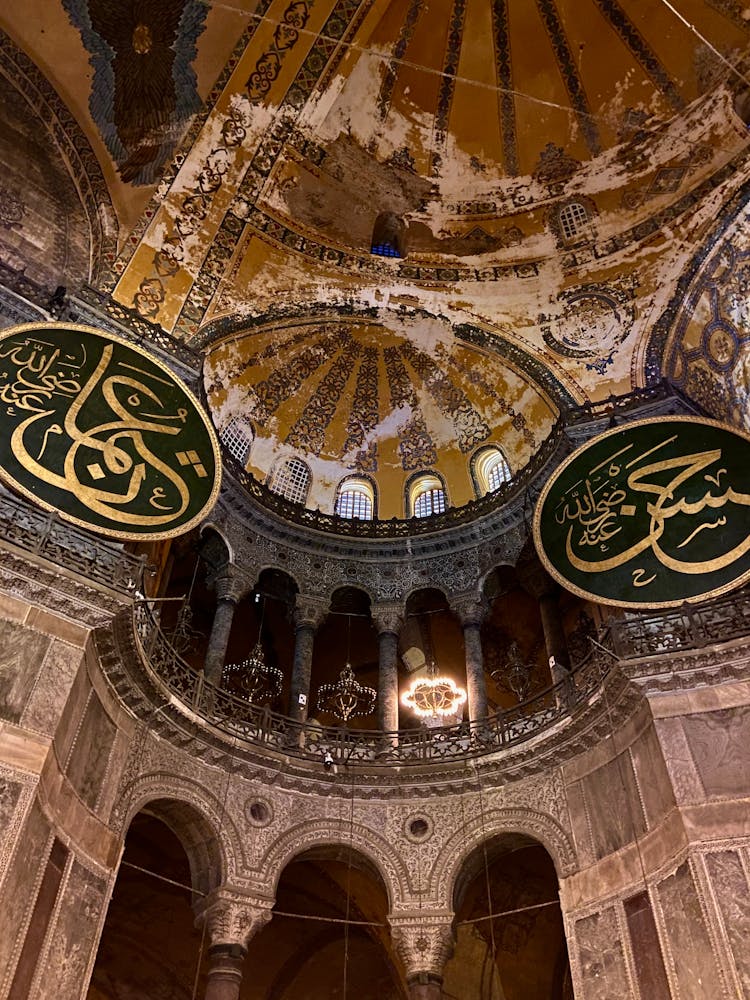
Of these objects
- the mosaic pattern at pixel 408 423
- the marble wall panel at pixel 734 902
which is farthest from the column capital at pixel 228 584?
the marble wall panel at pixel 734 902

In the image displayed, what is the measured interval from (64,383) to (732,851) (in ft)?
27.2

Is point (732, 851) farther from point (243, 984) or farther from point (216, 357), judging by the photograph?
point (216, 357)

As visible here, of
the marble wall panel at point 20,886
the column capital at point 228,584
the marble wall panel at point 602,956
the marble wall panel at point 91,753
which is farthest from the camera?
the column capital at point 228,584

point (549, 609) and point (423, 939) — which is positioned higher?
point (549, 609)

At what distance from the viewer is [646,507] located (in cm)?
957

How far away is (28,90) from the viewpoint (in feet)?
38.4

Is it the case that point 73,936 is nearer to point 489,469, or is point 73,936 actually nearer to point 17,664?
point 17,664

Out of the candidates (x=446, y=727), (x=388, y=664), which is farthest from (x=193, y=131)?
(x=446, y=727)

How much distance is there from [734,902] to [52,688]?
6.02 meters

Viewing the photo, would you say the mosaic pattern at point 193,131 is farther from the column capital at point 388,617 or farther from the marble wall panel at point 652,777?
the marble wall panel at point 652,777

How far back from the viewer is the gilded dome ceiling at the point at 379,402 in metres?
12.8

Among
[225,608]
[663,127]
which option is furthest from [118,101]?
[663,127]

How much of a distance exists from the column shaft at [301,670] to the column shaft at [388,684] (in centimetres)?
102

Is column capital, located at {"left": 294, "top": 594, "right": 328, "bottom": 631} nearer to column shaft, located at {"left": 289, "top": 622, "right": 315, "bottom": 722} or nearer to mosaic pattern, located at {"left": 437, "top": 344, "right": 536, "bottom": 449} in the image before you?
column shaft, located at {"left": 289, "top": 622, "right": 315, "bottom": 722}
